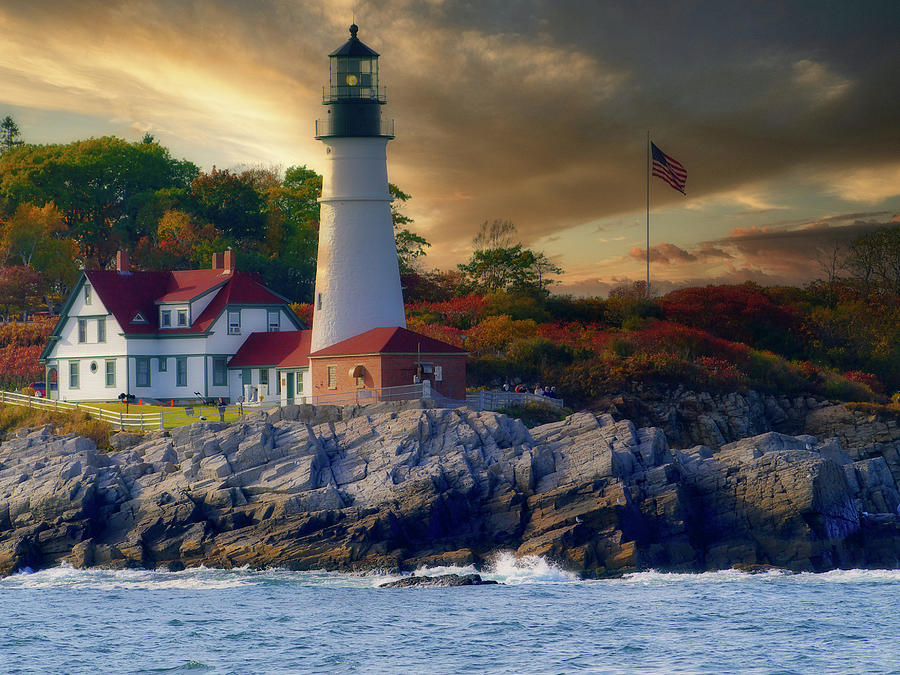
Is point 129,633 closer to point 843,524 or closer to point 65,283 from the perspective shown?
point 843,524

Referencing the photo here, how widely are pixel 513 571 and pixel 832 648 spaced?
822cm

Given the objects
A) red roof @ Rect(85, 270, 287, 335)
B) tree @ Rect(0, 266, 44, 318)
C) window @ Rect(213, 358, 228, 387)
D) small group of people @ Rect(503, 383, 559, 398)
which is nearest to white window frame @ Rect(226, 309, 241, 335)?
red roof @ Rect(85, 270, 287, 335)

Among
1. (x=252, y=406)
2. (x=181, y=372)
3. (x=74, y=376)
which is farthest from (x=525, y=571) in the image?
(x=74, y=376)

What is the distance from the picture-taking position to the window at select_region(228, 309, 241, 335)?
4800 cm

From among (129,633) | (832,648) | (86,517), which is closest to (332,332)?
(86,517)

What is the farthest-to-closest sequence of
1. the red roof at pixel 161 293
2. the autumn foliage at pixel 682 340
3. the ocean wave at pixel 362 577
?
1. the red roof at pixel 161 293
2. the autumn foliage at pixel 682 340
3. the ocean wave at pixel 362 577

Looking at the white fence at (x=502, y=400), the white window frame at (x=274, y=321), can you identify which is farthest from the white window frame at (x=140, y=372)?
the white fence at (x=502, y=400)

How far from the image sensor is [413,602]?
26.2 m

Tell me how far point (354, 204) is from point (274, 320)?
28.3ft

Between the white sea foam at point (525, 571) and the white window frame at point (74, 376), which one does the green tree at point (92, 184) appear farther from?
the white sea foam at point (525, 571)

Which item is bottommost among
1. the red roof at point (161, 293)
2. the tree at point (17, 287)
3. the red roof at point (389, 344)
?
the red roof at point (389, 344)

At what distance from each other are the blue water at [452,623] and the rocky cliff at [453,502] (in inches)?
29.0

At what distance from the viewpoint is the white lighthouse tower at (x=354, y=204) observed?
42531 mm

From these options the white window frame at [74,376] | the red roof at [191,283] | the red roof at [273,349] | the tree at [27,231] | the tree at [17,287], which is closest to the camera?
the red roof at [273,349]
